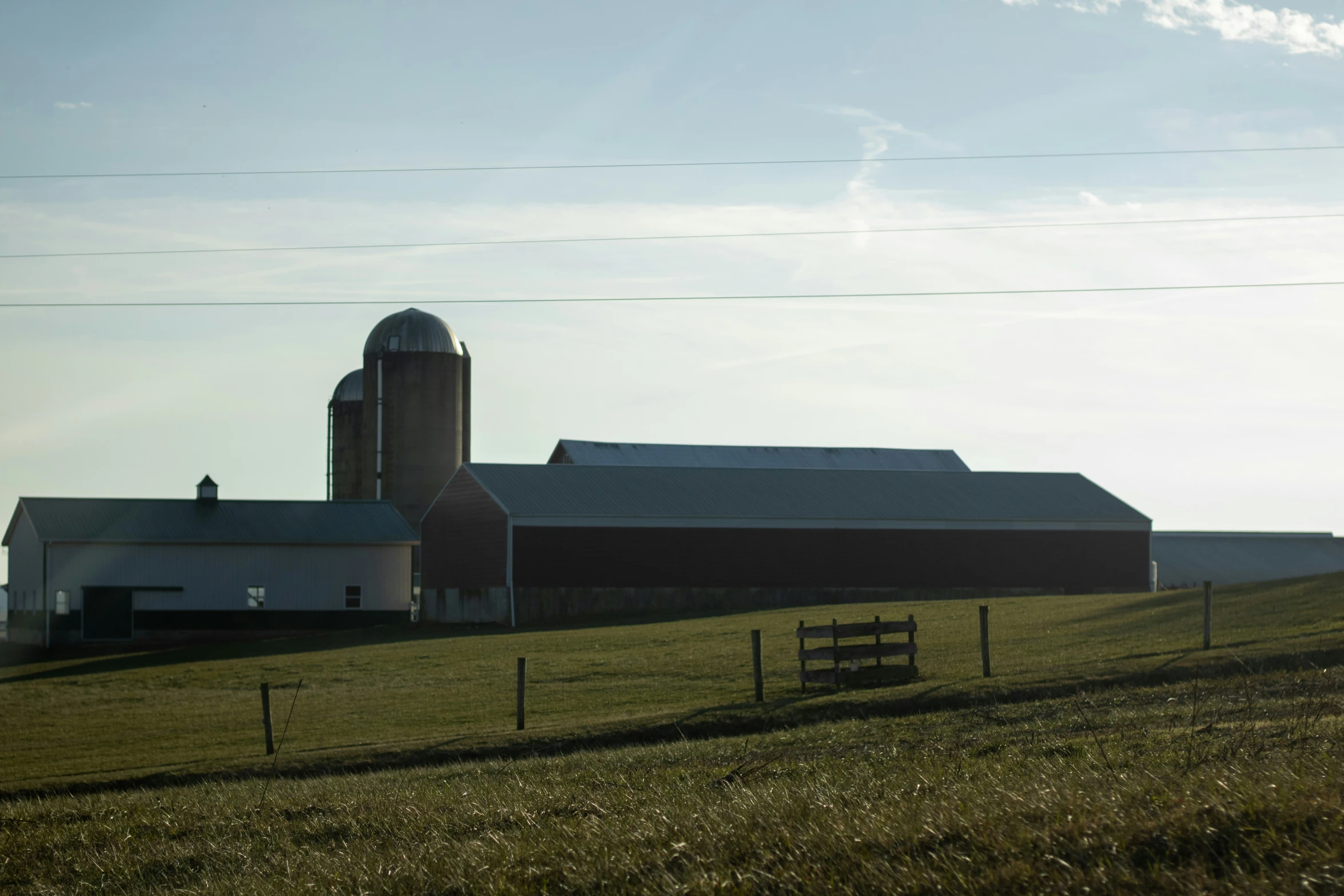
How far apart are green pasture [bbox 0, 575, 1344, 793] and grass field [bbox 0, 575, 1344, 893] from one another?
0.53ft

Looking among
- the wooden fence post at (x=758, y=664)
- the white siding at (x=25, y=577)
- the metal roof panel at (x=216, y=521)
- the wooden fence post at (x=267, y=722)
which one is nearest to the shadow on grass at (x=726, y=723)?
the wooden fence post at (x=758, y=664)

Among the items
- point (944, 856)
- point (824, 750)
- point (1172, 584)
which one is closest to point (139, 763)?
point (824, 750)

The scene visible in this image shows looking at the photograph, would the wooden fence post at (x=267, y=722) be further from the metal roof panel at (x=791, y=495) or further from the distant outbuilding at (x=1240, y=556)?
the distant outbuilding at (x=1240, y=556)

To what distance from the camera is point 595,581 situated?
186 feet

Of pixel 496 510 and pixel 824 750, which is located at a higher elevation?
pixel 496 510

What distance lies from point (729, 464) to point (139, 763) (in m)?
55.7

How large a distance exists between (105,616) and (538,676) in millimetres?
30758

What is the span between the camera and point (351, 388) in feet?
259

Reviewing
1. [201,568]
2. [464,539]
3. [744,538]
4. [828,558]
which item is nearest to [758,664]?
[744,538]

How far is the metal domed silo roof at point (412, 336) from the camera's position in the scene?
69.3 meters

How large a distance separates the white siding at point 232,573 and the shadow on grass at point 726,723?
124ft

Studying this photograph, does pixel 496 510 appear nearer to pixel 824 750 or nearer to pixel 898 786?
pixel 824 750

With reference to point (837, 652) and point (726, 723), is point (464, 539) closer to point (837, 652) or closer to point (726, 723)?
point (837, 652)

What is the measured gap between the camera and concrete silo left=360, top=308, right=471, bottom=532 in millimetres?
68688
